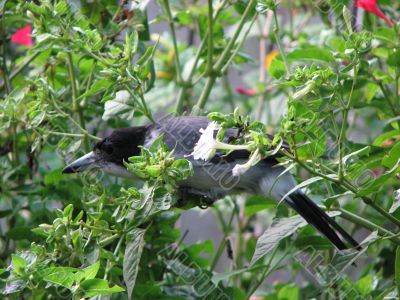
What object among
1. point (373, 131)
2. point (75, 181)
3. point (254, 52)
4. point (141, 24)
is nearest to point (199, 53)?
point (141, 24)

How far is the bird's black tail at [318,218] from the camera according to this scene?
1.58 metres

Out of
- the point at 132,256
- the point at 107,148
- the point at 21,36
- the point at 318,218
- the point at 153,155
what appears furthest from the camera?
the point at 21,36

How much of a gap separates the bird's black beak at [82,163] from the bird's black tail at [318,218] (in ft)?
1.69

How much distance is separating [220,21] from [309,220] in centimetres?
79

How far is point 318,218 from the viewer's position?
159 cm

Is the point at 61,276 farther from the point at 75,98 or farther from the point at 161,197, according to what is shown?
the point at 75,98

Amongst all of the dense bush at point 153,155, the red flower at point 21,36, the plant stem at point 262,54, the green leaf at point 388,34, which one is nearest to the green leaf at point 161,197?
the dense bush at point 153,155

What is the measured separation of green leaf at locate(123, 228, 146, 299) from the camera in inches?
53.9

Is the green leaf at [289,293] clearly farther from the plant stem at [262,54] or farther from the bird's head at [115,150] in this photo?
the plant stem at [262,54]

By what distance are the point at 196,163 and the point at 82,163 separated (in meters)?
0.28

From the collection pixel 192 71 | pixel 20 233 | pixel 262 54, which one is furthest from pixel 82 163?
pixel 262 54

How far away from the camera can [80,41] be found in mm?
1507

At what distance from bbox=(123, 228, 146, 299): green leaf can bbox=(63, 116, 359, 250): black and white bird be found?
0.33 metres

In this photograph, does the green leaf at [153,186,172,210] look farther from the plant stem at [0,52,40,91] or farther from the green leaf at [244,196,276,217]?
the plant stem at [0,52,40,91]
